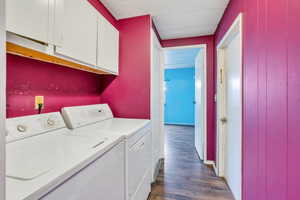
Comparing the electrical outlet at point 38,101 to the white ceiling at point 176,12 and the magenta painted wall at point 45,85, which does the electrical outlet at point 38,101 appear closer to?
the magenta painted wall at point 45,85

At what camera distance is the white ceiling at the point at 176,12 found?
1703mm

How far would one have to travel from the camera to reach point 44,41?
94cm

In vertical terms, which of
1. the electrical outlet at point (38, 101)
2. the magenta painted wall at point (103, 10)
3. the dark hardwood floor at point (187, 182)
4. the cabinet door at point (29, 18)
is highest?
the magenta painted wall at point (103, 10)

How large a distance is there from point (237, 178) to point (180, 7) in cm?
213

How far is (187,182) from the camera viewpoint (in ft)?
6.63

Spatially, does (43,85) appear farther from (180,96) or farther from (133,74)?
(180,96)

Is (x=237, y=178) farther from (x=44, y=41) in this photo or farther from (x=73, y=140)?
(x=44, y=41)

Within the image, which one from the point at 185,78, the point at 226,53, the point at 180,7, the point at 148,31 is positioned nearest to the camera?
the point at 180,7

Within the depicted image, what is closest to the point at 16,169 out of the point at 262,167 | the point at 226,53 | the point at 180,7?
the point at 262,167

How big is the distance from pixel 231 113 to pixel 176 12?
4.88 ft

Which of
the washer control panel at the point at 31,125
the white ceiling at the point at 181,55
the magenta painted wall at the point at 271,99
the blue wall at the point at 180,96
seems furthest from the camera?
the blue wall at the point at 180,96

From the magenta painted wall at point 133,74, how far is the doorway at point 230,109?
1.04 metres

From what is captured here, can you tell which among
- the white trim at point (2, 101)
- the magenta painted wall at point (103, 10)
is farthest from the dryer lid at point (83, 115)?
the magenta painted wall at point (103, 10)

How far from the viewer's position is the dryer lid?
135 cm
